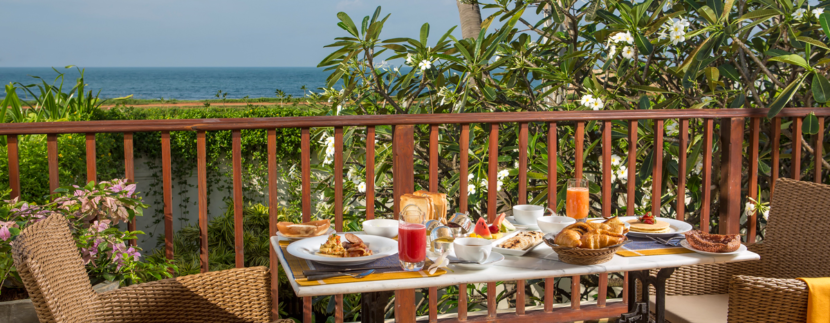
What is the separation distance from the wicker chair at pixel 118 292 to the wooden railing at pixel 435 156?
0.35 metres

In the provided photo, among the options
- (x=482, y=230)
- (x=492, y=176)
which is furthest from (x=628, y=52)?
(x=482, y=230)

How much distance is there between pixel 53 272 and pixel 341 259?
54 centimetres

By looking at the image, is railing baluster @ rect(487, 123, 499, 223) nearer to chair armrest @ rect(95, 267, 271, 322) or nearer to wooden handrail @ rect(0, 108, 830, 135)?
wooden handrail @ rect(0, 108, 830, 135)

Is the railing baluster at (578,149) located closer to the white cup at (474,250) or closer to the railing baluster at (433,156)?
the railing baluster at (433,156)

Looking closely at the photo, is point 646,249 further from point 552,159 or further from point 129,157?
point 129,157

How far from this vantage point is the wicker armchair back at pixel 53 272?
3.43 ft

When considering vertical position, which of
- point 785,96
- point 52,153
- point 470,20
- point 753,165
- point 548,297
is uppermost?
point 470,20

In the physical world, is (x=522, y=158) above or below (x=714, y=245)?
above

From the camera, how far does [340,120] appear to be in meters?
1.92

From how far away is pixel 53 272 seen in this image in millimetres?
1135

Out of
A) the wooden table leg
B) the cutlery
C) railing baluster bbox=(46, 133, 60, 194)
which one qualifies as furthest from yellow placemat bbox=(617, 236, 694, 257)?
railing baluster bbox=(46, 133, 60, 194)

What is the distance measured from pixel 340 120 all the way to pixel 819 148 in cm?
197

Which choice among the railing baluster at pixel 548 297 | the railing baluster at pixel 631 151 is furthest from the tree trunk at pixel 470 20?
the railing baluster at pixel 548 297

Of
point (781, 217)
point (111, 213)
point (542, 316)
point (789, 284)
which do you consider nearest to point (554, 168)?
point (542, 316)
